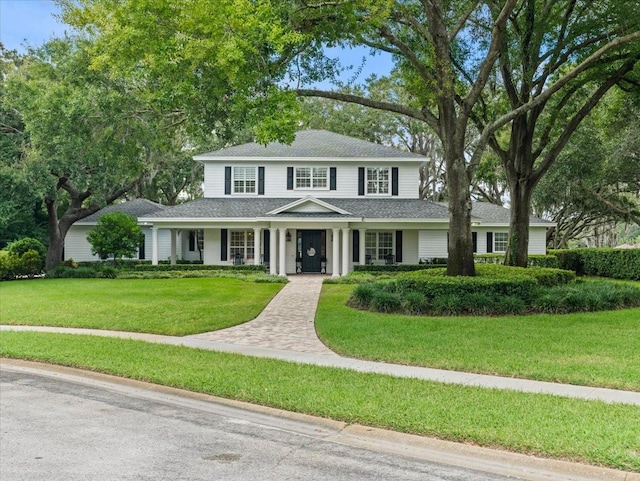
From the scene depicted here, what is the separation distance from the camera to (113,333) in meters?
12.4

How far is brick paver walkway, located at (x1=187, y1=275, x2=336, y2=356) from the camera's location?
11.0 meters

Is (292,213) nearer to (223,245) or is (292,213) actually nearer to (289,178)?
(289,178)

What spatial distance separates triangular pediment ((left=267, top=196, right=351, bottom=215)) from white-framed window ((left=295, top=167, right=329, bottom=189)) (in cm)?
265

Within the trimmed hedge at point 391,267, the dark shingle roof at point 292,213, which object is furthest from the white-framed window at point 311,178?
the trimmed hedge at point 391,267

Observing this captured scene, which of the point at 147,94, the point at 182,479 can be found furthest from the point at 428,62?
the point at 182,479

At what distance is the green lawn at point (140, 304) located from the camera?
13.6 m

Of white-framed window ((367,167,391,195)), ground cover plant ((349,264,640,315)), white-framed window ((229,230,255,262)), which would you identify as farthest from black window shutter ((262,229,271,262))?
ground cover plant ((349,264,640,315))

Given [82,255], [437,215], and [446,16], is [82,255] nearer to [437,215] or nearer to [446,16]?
[437,215]

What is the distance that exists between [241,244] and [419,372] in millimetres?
22337

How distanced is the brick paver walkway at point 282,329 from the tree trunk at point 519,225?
7.79m

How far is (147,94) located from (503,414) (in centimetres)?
1108

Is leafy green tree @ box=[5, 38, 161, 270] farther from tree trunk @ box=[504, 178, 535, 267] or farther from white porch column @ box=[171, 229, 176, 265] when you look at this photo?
tree trunk @ box=[504, 178, 535, 267]

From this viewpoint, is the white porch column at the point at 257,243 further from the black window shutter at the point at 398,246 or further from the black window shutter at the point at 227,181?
the black window shutter at the point at 398,246

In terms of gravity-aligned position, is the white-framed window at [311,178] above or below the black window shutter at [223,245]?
above
